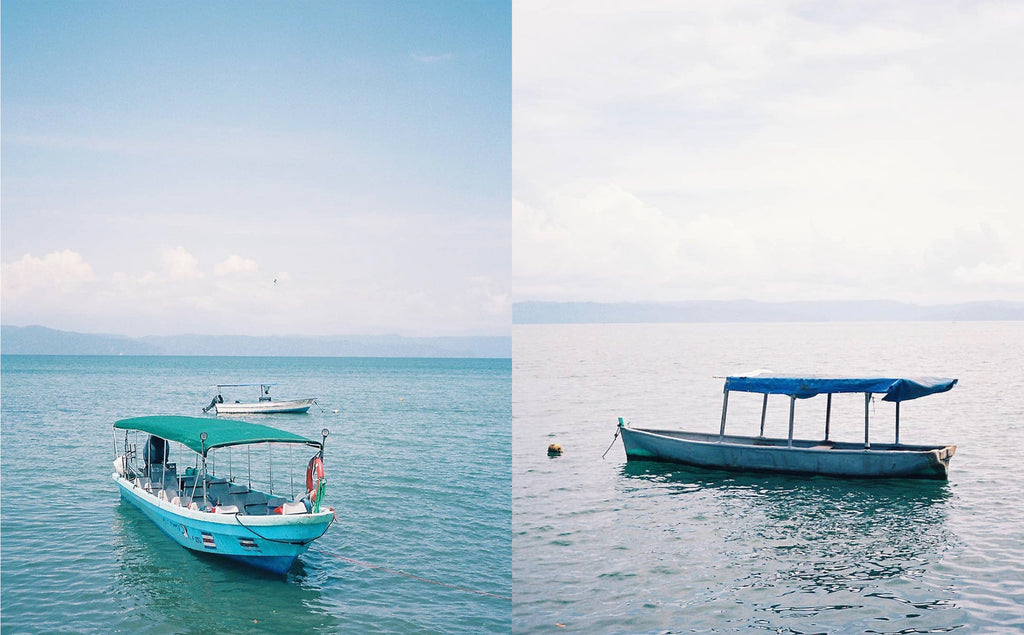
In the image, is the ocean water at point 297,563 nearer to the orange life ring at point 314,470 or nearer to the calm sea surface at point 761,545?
the calm sea surface at point 761,545

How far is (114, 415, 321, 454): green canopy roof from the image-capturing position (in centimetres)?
1995

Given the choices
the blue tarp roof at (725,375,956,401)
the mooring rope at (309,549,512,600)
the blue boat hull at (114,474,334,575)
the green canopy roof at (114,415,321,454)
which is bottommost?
the mooring rope at (309,549,512,600)

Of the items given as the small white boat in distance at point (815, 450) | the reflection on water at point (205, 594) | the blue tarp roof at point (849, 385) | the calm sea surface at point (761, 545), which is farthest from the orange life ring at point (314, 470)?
the blue tarp roof at point (849, 385)

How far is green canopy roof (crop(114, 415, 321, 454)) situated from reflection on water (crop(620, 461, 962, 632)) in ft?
36.0

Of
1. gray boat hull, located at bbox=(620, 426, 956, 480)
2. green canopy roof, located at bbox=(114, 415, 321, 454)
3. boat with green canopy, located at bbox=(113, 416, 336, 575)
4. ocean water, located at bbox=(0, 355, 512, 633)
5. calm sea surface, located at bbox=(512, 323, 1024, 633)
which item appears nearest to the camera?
calm sea surface, located at bbox=(512, 323, 1024, 633)

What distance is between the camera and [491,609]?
17.8m

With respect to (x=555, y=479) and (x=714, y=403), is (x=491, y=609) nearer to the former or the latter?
(x=555, y=479)

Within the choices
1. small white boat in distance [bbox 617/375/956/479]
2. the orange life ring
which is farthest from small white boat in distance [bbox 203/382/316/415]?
the orange life ring

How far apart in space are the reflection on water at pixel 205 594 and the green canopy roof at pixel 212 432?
2841 mm

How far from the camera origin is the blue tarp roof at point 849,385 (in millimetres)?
27484

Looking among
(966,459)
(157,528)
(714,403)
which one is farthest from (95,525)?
(714,403)

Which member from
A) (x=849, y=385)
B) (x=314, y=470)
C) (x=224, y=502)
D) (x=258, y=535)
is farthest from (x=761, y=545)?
(x=224, y=502)

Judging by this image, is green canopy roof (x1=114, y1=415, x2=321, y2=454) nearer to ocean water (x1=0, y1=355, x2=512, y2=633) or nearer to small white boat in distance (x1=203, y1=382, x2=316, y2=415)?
ocean water (x1=0, y1=355, x2=512, y2=633)

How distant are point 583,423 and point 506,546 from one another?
22.3m
